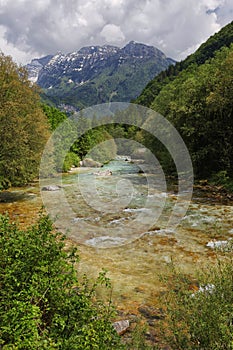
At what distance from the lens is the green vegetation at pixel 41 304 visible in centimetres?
304

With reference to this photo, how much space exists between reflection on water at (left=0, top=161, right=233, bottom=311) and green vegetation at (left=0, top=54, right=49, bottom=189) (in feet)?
7.44

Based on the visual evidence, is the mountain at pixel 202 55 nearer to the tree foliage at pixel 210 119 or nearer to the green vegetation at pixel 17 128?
the tree foliage at pixel 210 119

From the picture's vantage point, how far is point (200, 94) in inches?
1067

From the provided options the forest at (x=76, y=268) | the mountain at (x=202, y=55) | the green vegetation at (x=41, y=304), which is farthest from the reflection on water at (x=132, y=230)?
the mountain at (x=202, y=55)

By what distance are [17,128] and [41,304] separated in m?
15.4

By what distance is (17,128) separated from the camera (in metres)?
17.6

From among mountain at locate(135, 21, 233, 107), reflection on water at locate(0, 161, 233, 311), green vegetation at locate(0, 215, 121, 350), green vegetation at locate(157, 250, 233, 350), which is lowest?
reflection on water at locate(0, 161, 233, 311)

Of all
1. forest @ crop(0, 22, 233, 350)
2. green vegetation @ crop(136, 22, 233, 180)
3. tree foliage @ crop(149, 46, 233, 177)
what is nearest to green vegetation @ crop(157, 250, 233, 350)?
forest @ crop(0, 22, 233, 350)

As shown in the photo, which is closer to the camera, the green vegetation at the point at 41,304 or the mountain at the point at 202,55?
the green vegetation at the point at 41,304

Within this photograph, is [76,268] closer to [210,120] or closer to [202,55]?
[210,120]

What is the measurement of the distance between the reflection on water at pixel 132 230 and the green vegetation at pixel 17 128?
2.27 meters

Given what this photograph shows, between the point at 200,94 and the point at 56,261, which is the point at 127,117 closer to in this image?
the point at 200,94

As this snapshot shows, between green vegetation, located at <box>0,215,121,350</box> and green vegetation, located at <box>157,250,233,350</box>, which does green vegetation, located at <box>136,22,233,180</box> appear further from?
green vegetation, located at <box>0,215,121,350</box>

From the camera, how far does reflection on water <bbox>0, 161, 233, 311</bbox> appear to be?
855 centimetres
